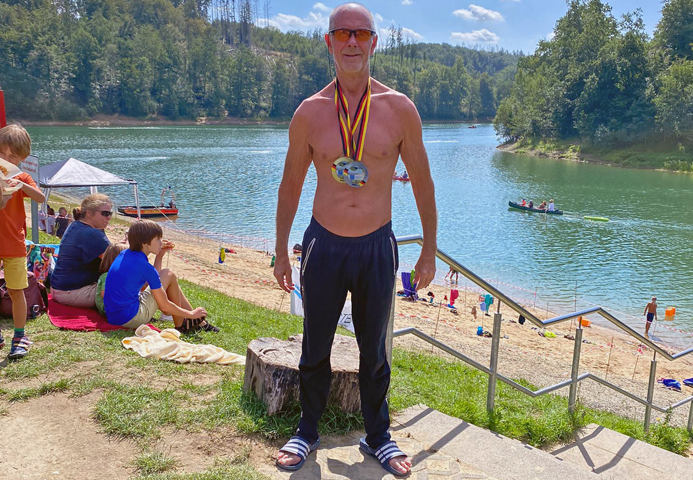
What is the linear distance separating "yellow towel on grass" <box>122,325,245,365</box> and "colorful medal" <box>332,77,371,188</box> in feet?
7.70

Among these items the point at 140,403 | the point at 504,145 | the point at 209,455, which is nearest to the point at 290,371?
the point at 209,455

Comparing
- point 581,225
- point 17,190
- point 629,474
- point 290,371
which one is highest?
point 17,190

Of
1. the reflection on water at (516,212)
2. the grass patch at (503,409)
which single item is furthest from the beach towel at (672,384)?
the grass patch at (503,409)

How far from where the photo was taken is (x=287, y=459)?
3104mm

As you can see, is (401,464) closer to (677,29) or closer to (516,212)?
(516,212)

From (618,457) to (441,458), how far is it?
2.14m

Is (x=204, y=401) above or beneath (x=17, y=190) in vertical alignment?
beneath

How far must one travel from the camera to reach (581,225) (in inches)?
1350

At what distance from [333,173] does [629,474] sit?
3355 mm

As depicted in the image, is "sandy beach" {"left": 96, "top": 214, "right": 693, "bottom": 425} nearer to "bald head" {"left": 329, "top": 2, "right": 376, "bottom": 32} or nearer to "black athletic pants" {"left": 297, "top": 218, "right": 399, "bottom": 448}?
"black athletic pants" {"left": 297, "top": 218, "right": 399, "bottom": 448}

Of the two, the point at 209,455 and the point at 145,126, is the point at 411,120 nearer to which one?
the point at 209,455

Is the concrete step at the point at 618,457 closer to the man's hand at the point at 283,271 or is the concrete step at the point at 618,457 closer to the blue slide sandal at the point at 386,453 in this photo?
the blue slide sandal at the point at 386,453

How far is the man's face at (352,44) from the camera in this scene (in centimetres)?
290

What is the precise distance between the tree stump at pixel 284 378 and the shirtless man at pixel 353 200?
37 cm
